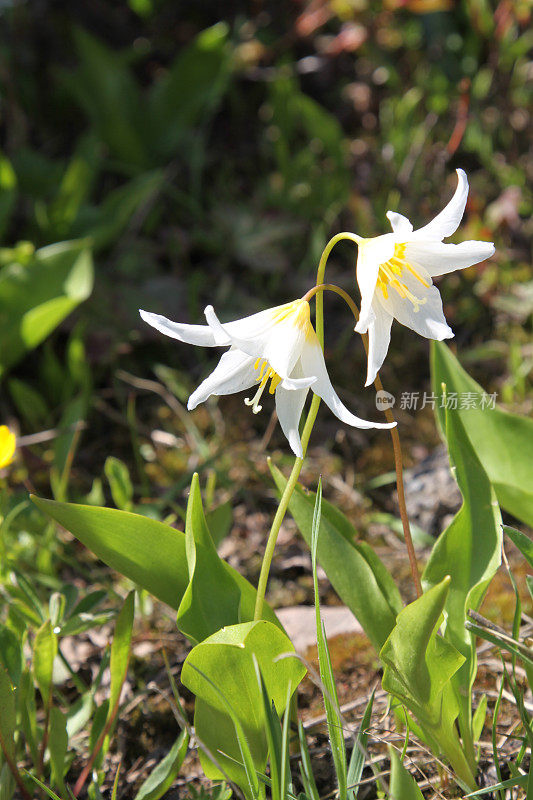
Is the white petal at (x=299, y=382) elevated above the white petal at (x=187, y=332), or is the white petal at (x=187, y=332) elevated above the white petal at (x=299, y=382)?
the white petal at (x=187, y=332)

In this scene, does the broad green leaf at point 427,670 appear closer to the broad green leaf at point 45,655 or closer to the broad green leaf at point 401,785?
the broad green leaf at point 401,785

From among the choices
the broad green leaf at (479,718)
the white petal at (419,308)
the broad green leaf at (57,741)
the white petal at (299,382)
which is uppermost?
the white petal at (299,382)

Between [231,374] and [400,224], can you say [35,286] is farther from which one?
[400,224]

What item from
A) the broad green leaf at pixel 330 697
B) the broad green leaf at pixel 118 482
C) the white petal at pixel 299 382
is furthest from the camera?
the broad green leaf at pixel 118 482

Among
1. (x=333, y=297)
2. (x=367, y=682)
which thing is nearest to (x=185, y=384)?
(x=333, y=297)

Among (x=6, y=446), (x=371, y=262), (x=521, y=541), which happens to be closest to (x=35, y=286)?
(x=6, y=446)

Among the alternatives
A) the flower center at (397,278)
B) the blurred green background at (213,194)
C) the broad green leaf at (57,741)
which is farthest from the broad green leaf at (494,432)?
the broad green leaf at (57,741)

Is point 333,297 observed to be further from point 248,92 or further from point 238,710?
point 238,710
